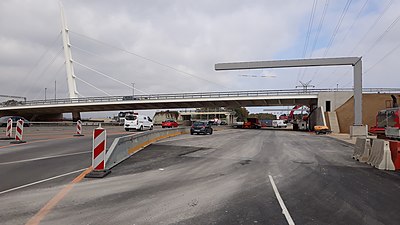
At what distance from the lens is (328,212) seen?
548 cm

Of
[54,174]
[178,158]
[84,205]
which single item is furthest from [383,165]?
[54,174]

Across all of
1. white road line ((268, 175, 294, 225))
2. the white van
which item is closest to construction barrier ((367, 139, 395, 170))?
white road line ((268, 175, 294, 225))

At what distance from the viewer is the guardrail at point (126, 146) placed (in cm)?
1032

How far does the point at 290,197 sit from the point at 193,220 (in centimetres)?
262

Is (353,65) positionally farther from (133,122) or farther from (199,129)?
(133,122)

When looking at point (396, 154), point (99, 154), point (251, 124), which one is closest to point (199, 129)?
point (396, 154)

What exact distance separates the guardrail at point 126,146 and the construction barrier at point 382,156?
374 inches

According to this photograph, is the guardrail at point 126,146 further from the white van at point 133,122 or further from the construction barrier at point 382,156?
the white van at point 133,122

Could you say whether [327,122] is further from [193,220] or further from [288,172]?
[193,220]

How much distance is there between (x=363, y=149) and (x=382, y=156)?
72.9 inches

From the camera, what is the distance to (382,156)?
1052 centimetres

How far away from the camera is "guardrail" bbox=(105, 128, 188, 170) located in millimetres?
10323

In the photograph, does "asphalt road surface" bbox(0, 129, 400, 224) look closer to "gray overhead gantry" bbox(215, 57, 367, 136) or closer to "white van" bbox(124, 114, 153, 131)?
"gray overhead gantry" bbox(215, 57, 367, 136)

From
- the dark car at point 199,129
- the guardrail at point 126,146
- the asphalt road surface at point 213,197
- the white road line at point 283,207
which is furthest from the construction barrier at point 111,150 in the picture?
the dark car at point 199,129
